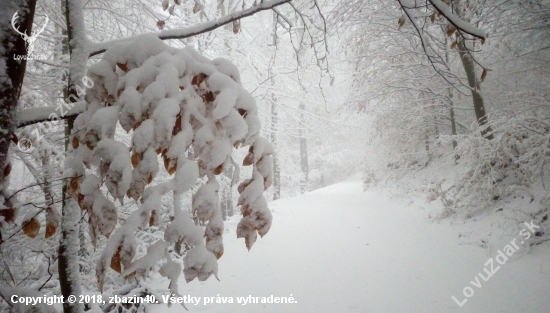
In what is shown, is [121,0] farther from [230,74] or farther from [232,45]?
[230,74]

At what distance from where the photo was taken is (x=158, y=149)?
0.87m

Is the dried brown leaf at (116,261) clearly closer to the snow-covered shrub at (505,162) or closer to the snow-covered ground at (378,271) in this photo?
the snow-covered ground at (378,271)

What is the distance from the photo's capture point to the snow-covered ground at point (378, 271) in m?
3.73

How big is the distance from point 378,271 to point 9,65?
17.7ft

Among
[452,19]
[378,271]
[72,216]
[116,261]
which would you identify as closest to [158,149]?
[116,261]

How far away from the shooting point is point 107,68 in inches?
38.6

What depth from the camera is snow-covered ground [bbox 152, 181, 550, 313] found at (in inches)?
147

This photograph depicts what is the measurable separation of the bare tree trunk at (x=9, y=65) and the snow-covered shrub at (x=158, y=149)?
22 cm

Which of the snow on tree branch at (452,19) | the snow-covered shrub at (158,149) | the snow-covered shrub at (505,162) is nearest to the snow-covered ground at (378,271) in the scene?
the snow-covered shrub at (505,162)

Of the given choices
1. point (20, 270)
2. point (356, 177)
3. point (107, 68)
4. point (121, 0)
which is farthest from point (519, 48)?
point (356, 177)

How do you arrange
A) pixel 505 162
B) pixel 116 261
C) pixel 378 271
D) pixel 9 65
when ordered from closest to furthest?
1. pixel 116 261
2. pixel 9 65
3. pixel 378 271
4. pixel 505 162

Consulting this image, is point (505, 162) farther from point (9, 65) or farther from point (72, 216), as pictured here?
point (9, 65)

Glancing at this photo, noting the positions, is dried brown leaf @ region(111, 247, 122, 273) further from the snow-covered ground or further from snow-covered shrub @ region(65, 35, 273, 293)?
the snow-covered ground

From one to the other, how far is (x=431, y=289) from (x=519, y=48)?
188 inches
